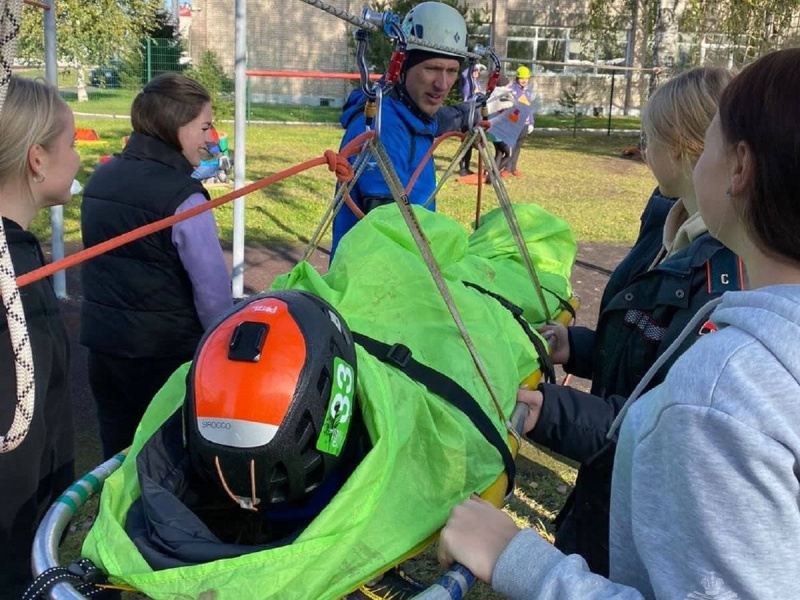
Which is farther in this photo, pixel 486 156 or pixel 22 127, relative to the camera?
pixel 486 156

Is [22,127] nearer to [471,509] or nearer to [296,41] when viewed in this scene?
[471,509]

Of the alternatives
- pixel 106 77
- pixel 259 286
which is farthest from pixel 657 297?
pixel 106 77

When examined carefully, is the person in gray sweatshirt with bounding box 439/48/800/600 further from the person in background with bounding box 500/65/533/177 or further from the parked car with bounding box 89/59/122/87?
the parked car with bounding box 89/59/122/87

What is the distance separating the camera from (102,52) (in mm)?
22672

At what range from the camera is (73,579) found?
1.47m

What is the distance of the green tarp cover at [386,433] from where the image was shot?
1445mm

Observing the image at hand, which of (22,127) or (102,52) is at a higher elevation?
(102,52)

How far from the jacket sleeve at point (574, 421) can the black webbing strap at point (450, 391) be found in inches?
8.2

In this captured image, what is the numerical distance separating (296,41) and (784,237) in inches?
1151

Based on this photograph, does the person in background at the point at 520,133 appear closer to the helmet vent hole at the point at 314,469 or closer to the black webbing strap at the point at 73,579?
the helmet vent hole at the point at 314,469

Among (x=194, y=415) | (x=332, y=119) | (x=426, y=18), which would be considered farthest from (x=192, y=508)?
(x=332, y=119)

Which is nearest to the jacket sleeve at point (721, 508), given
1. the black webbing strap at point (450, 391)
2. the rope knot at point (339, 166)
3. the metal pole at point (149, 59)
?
the black webbing strap at point (450, 391)

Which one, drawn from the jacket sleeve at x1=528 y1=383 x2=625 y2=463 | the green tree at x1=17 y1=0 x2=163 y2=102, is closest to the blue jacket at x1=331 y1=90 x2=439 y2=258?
the jacket sleeve at x1=528 y1=383 x2=625 y2=463

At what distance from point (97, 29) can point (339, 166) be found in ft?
74.1
